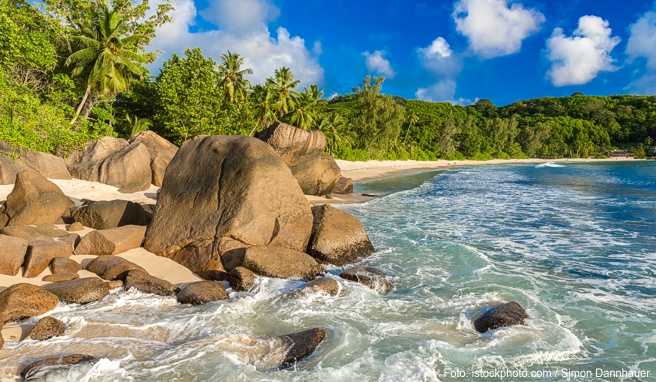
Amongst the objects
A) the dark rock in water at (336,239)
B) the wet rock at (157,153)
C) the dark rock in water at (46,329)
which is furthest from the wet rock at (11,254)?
the wet rock at (157,153)

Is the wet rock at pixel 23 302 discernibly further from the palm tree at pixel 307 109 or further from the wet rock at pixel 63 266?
the palm tree at pixel 307 109

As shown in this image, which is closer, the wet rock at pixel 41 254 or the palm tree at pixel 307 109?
the wet rock at pixel 41 254

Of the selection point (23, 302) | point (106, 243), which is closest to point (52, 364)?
point (23, 302)

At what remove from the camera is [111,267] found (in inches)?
331

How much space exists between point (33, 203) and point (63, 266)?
4727 mm

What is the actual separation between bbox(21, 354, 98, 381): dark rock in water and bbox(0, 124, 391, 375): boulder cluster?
0.07 ft

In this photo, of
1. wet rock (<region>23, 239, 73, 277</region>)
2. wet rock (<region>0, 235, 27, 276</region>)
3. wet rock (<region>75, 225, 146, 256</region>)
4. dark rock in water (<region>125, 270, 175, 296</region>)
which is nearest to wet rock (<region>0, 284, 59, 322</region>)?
dark rock in water (<region>125, 270, 175, 296</region>)

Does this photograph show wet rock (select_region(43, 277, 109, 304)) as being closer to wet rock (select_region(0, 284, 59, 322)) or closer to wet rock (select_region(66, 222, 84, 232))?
wet rock (select_region(0, 284, 59, 322))

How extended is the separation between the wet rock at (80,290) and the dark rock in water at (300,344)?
387 centimetres

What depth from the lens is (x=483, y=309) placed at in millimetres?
7516

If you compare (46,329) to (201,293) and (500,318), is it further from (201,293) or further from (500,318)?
(500,318)

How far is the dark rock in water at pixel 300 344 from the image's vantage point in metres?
5.71

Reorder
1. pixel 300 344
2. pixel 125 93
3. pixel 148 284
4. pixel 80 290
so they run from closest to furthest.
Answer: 1. pixel 300 344
2. pixel 80 290
3. pixel 148 284
4. pixel 125 93

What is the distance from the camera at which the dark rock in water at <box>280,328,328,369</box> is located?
571 cm
